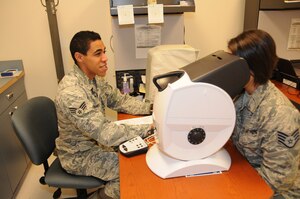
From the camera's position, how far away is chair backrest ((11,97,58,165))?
53.7 inches

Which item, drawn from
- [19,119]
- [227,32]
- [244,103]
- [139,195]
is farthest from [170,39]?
[139,195]

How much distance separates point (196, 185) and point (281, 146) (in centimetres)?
36

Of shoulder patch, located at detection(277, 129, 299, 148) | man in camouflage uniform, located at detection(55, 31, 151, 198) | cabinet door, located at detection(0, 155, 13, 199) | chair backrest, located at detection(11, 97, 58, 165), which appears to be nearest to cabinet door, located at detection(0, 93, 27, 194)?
cabinet door, located at detection(0, 155, 13, 199)

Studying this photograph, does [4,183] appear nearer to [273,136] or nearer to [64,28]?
[64,28]

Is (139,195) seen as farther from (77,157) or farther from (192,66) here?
(77,157)

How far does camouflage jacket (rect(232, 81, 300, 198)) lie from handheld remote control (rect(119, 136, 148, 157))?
1.48 feet

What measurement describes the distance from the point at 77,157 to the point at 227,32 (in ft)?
6.06

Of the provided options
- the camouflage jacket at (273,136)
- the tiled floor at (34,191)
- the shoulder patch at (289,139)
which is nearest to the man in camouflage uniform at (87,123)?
the camouflage jacket at (273,136)

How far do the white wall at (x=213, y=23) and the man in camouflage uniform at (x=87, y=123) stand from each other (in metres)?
1.27

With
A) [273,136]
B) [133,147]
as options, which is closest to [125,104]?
[133,147]

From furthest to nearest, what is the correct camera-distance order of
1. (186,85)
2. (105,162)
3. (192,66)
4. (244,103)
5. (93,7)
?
(93,7) < (105,162) < (244,103) < (192,66) < (186,85)

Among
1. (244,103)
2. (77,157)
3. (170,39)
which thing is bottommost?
(77,157)

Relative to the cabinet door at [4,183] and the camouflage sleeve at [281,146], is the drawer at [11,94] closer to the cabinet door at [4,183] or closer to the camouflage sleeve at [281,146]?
the cabinet door at [4,183]

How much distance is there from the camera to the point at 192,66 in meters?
0.98
